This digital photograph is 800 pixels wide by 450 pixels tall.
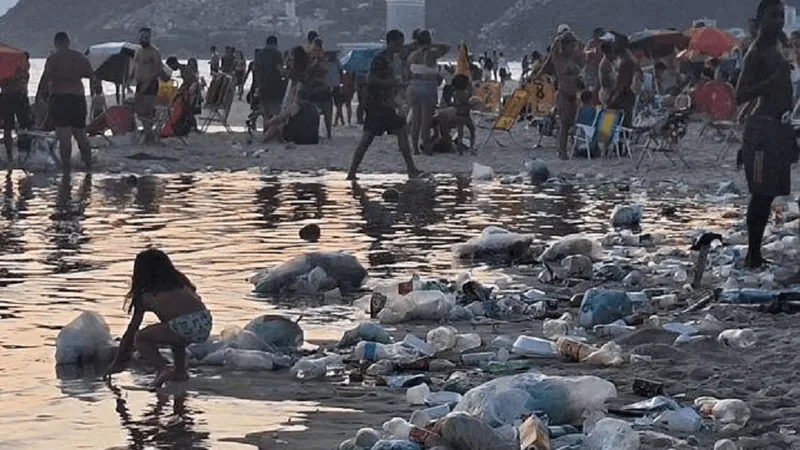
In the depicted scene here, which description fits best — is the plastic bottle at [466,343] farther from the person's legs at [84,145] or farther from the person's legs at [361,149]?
the person's legs at [84,145]

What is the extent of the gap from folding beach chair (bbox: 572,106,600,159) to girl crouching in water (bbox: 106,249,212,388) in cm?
1380

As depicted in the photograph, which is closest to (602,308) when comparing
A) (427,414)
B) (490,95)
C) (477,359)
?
(477,359)

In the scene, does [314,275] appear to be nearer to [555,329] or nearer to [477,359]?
[555,329]

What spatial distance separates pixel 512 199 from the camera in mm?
15758

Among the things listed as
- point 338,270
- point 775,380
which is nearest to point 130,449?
point 775,380

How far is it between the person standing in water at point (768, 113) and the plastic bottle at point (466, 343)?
2.81 meters

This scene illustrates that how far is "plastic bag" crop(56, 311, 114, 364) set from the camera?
23.4ft

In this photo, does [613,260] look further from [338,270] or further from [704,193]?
[704,193]

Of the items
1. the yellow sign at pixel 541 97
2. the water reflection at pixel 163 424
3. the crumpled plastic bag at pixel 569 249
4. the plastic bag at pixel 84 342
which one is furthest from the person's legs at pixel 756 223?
the yellow sign at pixel 541 97

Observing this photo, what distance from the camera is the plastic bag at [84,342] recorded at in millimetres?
7129

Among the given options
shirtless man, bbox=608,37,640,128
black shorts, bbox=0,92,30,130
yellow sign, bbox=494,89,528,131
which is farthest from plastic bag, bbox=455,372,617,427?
yellow sign, bbox=494,89,528,131

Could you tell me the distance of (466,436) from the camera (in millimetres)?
5340

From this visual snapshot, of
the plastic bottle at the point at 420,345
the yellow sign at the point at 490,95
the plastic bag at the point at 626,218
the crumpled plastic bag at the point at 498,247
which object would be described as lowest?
the yellow sign at the point at 490,95

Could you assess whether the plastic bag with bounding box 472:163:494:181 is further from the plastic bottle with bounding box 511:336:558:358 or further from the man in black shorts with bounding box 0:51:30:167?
the plastic bottle with bounding box 511:336:558:358
